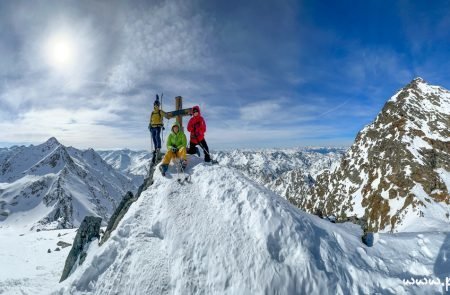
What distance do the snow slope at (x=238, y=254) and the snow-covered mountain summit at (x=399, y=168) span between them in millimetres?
38870

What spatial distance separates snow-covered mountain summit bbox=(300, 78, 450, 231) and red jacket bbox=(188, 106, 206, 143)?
41.1 metres

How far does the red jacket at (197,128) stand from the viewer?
1620 centimetres

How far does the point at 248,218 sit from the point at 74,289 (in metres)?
6.93

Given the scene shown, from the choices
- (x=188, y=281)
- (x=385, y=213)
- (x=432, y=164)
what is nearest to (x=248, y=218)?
(x=188, y=281)

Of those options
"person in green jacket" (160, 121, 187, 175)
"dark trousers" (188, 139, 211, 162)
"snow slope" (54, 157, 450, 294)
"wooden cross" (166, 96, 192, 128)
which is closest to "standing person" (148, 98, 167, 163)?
"wooden cross" (166, 96, 192, 128)

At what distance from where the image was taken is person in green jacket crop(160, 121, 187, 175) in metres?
14.2

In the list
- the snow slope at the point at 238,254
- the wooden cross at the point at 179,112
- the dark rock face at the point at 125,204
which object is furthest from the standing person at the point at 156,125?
the snow slope at the point at 238,254

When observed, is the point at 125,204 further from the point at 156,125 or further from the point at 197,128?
the point at 197,128

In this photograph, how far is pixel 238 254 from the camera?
397 inches

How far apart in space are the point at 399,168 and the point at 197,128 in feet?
226

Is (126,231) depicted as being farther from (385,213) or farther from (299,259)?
(385,213)

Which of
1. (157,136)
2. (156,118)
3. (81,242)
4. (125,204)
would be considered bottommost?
(81,242)

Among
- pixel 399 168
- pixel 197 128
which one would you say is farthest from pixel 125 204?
pixel 399 168

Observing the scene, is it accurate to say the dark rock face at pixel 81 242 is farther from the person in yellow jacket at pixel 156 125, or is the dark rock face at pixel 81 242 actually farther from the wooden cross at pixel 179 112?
the wooden cross at pixel 179 112
